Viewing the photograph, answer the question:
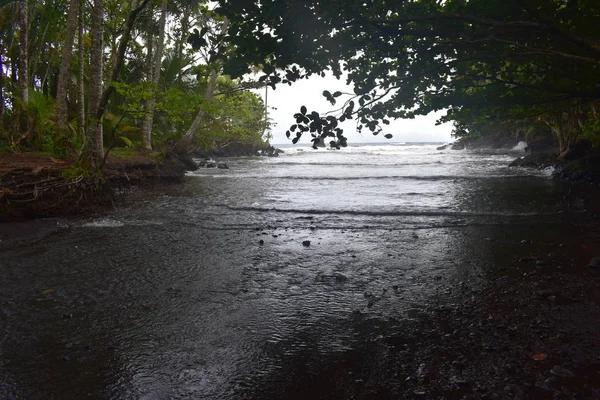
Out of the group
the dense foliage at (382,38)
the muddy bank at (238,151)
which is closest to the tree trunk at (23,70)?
the dense foliage at (382,38)

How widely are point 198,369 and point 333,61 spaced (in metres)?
3.66

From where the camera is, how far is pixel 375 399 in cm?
240

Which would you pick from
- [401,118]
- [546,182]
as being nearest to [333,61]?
[401,118]

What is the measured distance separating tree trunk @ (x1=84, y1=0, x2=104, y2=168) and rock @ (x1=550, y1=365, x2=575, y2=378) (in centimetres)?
919

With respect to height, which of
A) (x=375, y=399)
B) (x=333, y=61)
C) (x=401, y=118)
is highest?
(x=333, y=61)

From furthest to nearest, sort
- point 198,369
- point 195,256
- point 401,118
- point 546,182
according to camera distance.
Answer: point 546,182, point 401,118, point 195,256, point 198,369

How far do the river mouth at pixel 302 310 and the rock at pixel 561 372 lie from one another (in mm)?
35

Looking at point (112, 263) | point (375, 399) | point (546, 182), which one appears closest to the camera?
point (375, 399)

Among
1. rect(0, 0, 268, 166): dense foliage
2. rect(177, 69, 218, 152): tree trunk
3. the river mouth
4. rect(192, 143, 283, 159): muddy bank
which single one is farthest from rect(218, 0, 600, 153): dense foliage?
rect(192, 143, 283, 159): muddy bank

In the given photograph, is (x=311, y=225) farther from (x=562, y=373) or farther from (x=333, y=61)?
(x=562, y=373)

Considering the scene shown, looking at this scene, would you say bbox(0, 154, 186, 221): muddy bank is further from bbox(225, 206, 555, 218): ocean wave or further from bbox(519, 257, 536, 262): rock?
bbox(519, 257, 536, 262): rock

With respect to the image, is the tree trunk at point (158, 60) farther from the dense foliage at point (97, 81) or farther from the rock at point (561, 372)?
the rock at point (561, 372)

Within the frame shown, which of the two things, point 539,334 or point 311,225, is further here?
point 311,225

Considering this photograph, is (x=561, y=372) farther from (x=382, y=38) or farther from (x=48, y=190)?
(x=48, y=190)
